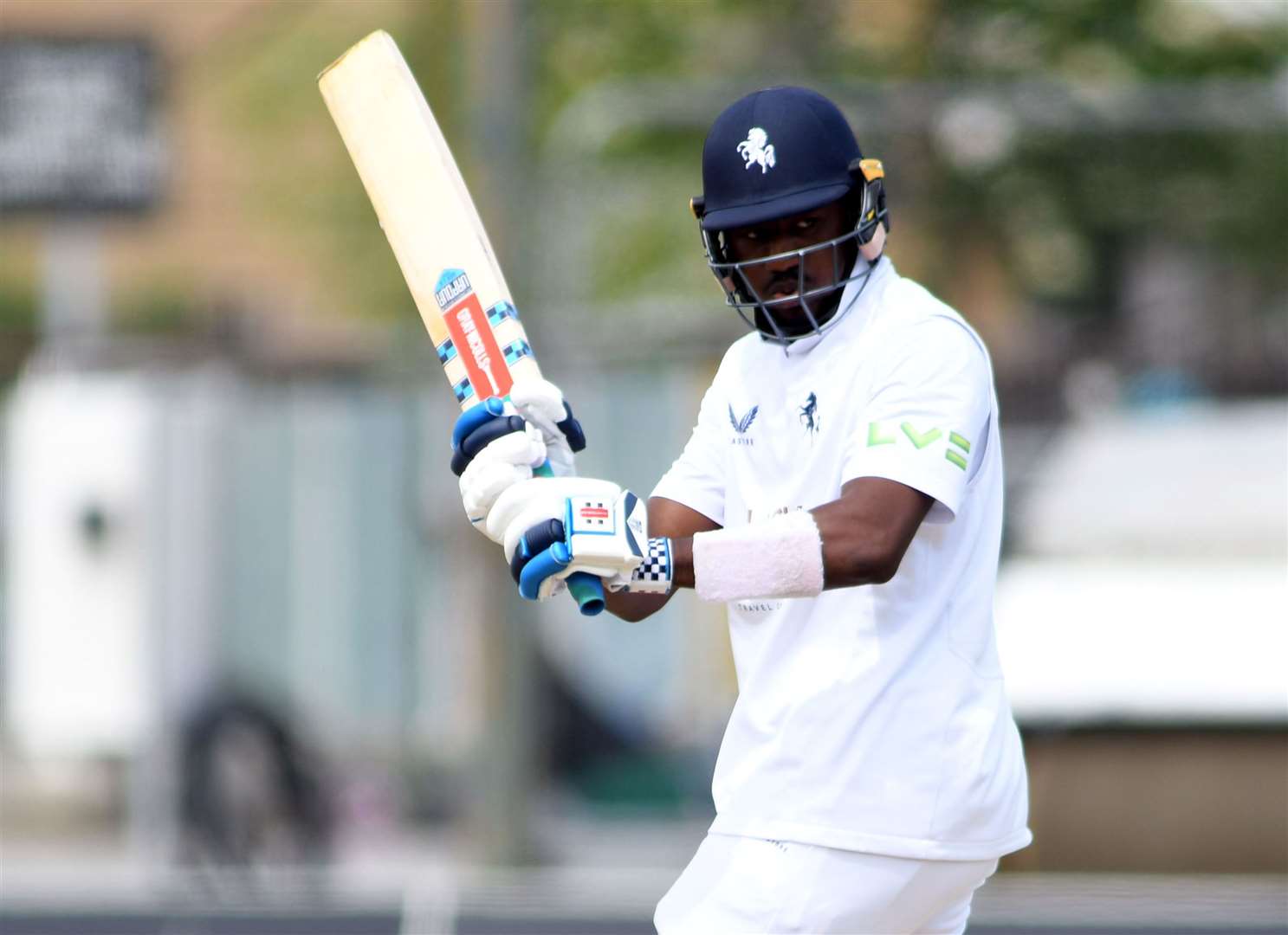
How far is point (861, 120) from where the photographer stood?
374 inches

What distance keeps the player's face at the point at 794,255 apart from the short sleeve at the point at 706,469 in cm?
26

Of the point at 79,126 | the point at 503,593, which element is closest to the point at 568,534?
the point at 503,593

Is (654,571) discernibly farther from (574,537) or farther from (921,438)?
(921,438)

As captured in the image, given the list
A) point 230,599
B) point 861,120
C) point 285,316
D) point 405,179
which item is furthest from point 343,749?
point 285,316

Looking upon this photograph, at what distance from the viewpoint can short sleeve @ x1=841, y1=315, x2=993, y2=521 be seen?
257 cm

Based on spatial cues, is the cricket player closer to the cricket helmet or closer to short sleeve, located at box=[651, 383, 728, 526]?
the cricket helmet

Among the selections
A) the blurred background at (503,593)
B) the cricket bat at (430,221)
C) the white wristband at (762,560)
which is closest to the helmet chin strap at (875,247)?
the white wristband at (762,560)

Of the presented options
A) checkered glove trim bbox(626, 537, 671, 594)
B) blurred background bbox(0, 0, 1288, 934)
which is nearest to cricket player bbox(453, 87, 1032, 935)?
checkered glove trim bbox(626, 537, 671, 594)

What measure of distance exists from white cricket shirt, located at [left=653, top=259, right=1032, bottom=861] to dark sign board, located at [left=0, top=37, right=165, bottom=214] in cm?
899

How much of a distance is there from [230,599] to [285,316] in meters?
17.8

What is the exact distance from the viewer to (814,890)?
264 cm

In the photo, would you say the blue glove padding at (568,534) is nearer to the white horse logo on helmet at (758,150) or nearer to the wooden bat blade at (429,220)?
the wooden bat blade at (429,220)

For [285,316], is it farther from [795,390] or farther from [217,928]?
[795,390]

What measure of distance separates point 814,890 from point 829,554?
1.57 feet
